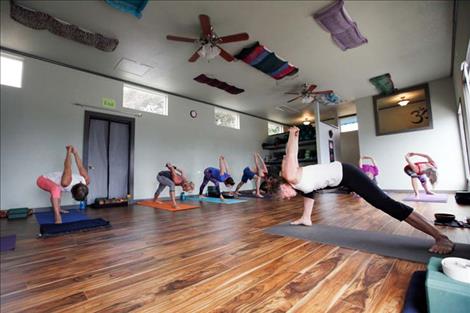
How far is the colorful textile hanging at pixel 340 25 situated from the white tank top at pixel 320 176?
2.65 m

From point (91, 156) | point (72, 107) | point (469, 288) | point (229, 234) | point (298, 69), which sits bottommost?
point (229, 234)

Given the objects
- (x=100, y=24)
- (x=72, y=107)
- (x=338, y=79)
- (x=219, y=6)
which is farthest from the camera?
(x=338, y=79)

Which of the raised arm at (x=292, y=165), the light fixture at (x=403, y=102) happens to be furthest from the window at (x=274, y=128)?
the raised arm at (x=292, y=165)

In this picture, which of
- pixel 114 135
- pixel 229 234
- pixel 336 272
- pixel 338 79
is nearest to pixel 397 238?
pixel 336 272

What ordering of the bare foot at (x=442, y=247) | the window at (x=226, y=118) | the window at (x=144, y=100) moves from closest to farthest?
the bare foot at (x=442, y=247), the window at (x=144, y=100), the window at (x=226, y=118)

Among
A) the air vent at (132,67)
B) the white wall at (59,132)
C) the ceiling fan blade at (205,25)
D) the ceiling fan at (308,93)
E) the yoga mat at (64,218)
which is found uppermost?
the air vent at (132,67)

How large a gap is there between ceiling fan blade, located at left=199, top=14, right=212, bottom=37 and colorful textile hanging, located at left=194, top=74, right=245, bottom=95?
178 centimetres

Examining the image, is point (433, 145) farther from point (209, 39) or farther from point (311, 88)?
point (209, 39)

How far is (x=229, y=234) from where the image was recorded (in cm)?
230

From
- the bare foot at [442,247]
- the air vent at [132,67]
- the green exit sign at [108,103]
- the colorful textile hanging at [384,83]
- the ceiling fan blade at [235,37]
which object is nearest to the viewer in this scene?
the bare foot at [442,247]

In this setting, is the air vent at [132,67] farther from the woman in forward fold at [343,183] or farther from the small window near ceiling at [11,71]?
the woman in forward fold at [343,183]

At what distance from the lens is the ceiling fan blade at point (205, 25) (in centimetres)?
318

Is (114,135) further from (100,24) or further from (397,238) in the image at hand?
(397,238)

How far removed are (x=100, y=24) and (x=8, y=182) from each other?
326cm
